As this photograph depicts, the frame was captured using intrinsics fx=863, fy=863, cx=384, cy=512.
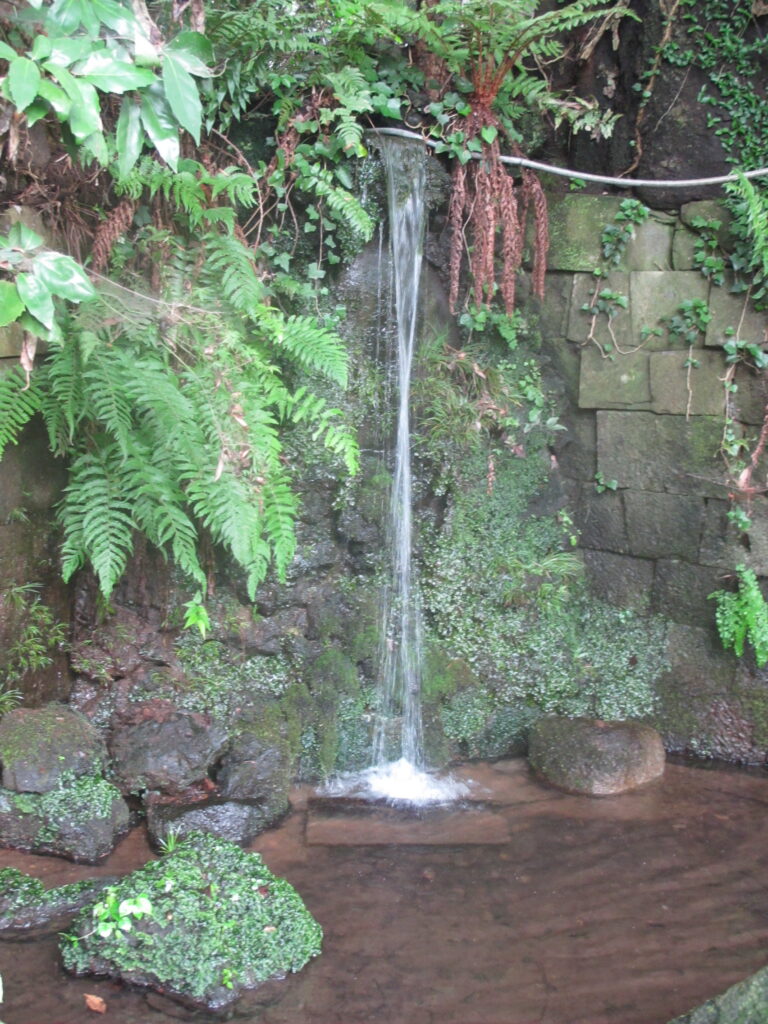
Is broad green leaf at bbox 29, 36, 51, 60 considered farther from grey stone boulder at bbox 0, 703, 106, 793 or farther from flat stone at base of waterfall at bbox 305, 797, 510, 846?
flat stone at base of waterfall at bbox 305, 797, 510, 846

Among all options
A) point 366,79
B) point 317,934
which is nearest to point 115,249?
point 366,79

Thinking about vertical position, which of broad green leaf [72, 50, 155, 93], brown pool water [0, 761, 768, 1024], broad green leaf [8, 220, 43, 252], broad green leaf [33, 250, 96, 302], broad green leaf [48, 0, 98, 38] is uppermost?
broad green leaf [48, 0, 98, 38]

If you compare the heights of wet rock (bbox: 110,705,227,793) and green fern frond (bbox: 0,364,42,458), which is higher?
green fern frond (bbox: 0,364,42,458)

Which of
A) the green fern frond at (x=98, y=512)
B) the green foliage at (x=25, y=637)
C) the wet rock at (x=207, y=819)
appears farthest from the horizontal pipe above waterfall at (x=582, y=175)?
the wet rock at (x=207, y=819)

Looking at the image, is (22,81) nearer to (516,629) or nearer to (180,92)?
(180,92)

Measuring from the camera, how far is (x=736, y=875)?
12.3ft

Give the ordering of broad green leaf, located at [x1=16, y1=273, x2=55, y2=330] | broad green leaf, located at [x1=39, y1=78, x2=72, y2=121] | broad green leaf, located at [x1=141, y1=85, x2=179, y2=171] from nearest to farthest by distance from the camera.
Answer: broad green leaf, located at [x1=39, y1=78, x2=72, y2=121], broad green leaf, located at [x1=16, y1=273, x2=55, y2=330], broad green leaf, located at [x1=141, y1=85, x2=179, y2=171]

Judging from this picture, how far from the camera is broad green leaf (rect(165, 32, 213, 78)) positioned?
2508mm

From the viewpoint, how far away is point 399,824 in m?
4.13

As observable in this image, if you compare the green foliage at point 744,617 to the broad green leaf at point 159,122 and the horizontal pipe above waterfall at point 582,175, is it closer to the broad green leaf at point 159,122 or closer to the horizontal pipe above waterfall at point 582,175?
the horizontal pipe above waterfall at point 582,175

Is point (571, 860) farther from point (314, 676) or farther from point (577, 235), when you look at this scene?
point (577, 235)

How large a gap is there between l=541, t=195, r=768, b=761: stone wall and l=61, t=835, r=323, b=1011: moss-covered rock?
2616 millimetres

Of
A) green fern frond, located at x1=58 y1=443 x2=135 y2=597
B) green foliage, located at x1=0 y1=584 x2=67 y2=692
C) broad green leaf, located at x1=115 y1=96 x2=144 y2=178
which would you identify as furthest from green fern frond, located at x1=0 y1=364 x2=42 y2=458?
broad green leaf, located at x1=115 y1=96 x2=144 y2=178

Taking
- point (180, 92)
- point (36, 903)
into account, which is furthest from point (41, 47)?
point (36, 903)
